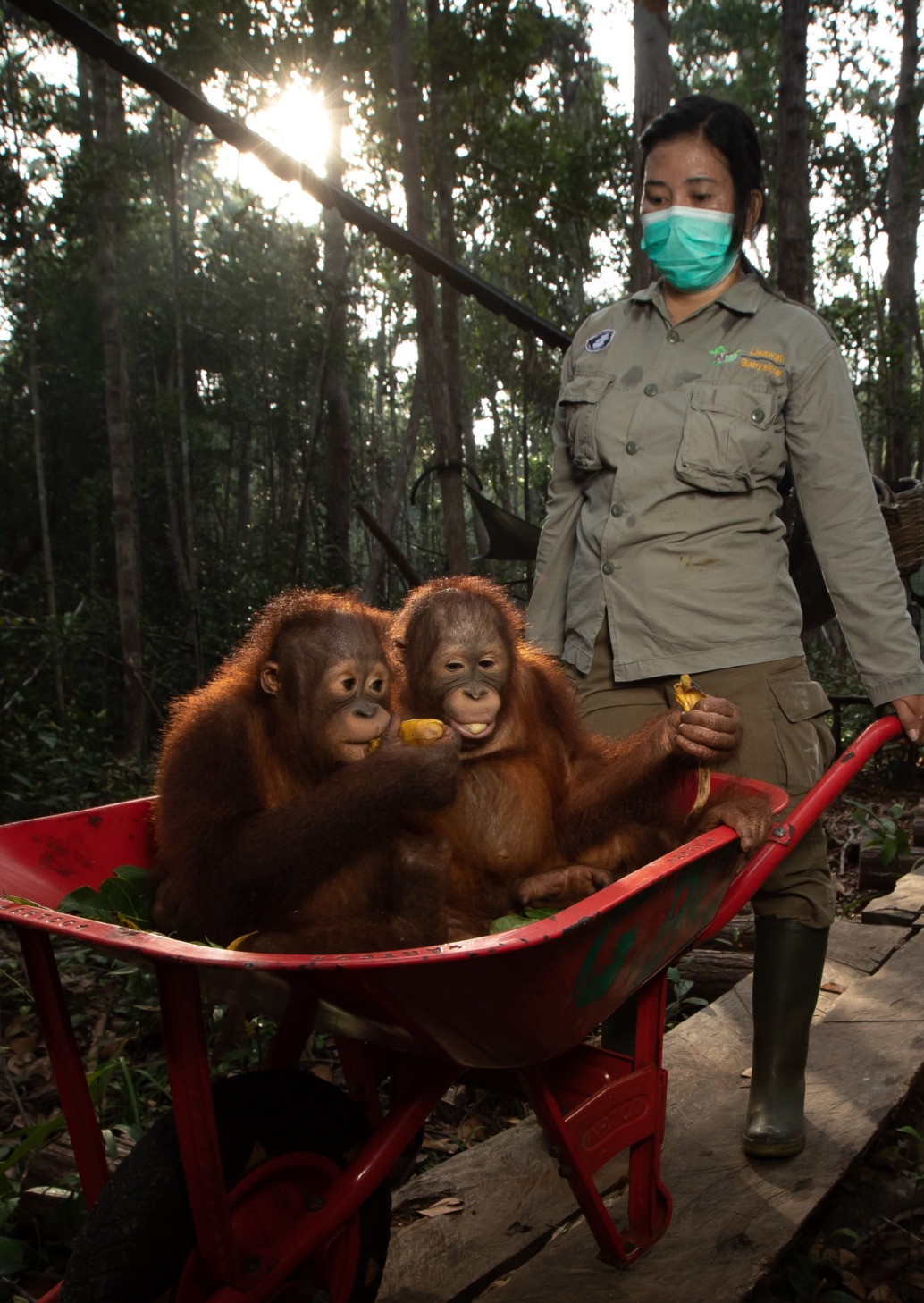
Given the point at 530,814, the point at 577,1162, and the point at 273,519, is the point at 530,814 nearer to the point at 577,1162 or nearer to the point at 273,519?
the point at 577,1162

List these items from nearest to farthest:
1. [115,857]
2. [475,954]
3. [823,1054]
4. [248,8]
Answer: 1. [475,954]
2. [115,857]
3. [823,1054]
4. [248,8]

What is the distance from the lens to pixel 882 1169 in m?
2.54

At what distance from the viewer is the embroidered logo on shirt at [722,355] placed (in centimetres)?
227

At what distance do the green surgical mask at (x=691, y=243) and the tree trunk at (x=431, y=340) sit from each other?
394cm

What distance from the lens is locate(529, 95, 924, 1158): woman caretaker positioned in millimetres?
2223

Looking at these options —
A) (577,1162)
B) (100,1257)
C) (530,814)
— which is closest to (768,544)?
(530,814)

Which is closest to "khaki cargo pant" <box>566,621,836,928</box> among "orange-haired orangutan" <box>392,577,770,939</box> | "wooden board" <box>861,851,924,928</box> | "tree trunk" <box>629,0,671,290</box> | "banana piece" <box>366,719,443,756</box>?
"orange-haired orangutan" <box>392,577,770,939</box>

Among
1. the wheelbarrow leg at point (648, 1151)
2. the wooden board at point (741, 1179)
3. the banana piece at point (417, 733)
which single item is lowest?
the wooden board at point (741, 1179)

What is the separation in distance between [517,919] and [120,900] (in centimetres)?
64

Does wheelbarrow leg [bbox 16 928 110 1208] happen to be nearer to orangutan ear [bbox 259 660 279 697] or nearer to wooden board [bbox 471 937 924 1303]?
orangutan ear [bbox 259 660 279 697]

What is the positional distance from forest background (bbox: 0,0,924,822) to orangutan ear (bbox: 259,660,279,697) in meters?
1.52

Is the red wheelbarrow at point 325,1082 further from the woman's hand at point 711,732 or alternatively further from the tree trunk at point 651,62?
the tree trunk at point 651,62

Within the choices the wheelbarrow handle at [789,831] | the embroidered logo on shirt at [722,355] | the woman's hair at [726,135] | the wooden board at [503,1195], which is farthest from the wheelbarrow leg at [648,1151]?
the woman's hair at [726,135]

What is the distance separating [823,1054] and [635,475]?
1.53m
